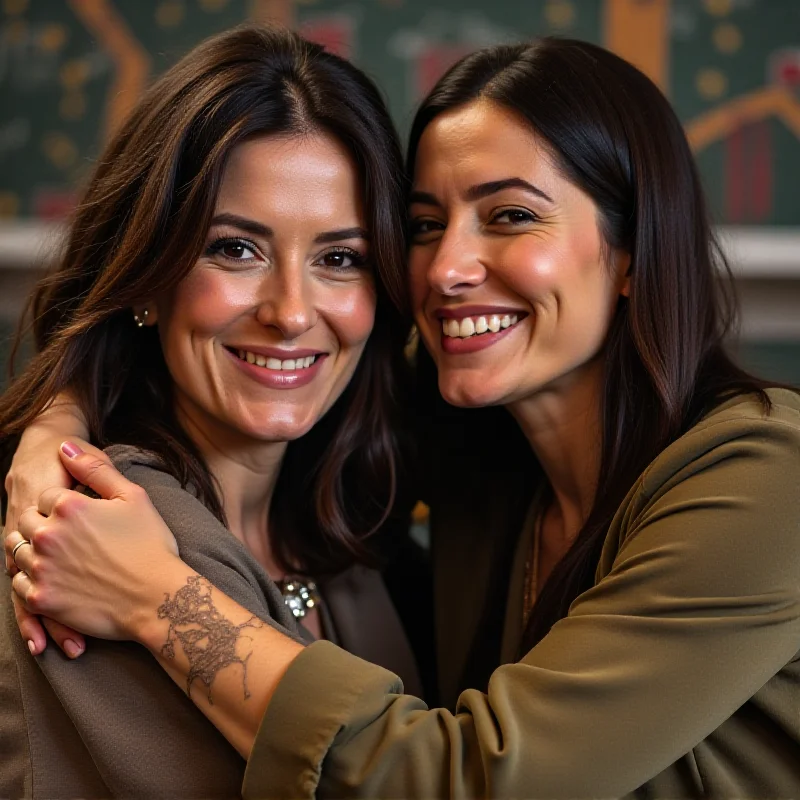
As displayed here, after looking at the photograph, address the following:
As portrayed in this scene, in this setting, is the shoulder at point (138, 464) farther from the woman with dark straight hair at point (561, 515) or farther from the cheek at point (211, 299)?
the cheek at point (211, 299)

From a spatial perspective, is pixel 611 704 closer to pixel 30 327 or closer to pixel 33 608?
pixel 33 608

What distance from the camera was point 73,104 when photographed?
3576mm

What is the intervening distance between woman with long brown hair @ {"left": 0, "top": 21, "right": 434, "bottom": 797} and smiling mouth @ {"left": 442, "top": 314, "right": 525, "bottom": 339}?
0.37ft

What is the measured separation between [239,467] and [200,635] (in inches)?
18.5

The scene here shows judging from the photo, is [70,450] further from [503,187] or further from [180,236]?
[503,187]

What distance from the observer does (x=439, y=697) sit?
1.83 metres

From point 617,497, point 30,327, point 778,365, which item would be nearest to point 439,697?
point 617,497

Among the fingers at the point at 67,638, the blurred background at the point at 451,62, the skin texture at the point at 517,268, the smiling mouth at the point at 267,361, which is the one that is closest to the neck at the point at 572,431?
the skin texture at the point at 517,268

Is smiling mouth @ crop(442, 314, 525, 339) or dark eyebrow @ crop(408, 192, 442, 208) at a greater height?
dark eyebrow @ crop(408, 192, 442, 208)

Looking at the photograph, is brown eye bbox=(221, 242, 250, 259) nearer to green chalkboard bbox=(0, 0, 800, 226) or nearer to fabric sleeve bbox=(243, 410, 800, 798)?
fabric sleeve bbox=(243, 410, 800, 798)

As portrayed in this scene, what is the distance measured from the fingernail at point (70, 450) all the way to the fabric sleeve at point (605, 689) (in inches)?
16.7

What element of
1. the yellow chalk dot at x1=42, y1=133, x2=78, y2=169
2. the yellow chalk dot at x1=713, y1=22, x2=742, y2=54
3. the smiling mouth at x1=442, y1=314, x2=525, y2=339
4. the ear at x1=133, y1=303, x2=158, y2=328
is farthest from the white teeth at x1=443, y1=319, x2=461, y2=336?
the yellow chalk dot at x1=42, y1=133, x2=78, y2=169

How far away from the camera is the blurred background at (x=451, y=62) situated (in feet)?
11.1

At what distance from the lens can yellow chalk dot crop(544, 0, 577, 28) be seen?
11.2 ft
